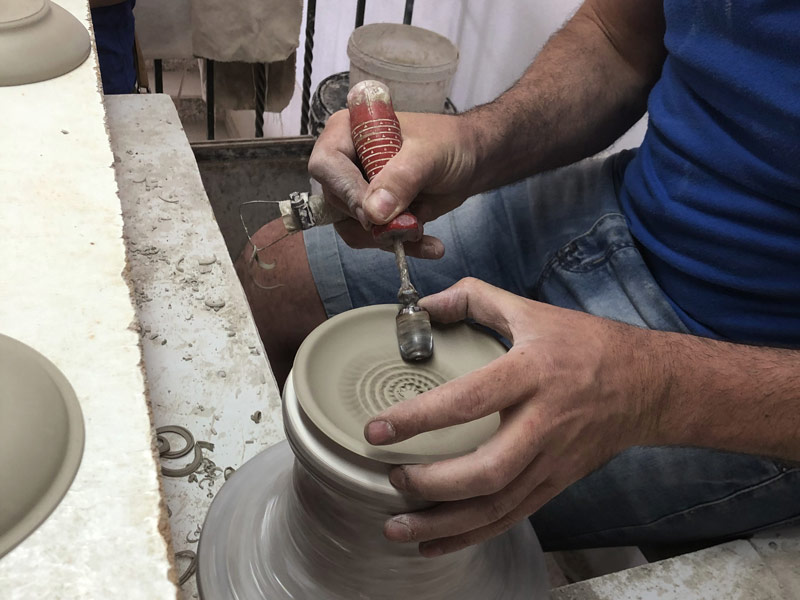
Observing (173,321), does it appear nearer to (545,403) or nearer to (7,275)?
(7,275)

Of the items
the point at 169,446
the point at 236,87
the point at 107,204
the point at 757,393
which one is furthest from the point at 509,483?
the point at 236,87

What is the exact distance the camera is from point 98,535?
57 centimetres

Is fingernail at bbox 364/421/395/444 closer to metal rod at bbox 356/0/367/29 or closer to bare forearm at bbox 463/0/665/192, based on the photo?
bare forearm at bbox 463/0/665/192

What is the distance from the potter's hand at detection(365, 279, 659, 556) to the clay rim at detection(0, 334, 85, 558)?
284 millimetres

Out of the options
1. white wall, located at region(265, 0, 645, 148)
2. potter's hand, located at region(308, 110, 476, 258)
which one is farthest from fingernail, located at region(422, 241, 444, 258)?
white wall, located at region(265, 0, 645, 148)

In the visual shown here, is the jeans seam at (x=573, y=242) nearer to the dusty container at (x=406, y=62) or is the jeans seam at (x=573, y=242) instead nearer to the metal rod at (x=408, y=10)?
the dusty container at (x=406, y=62)

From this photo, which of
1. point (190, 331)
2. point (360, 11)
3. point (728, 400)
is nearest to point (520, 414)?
point (728, 400)

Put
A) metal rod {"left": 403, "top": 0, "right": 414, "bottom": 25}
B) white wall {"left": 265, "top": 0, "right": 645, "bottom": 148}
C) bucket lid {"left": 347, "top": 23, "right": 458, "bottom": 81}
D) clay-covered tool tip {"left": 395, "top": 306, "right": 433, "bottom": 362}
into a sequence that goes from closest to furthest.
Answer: clay-covered tool tip {"left": 395, "top": 306, "right": 433, "bottom": 362} → white wall {"left": 265, "top": 0, "right": 645, "bottom": 148} → bucket lid {"left": 347, "top": 23, "right": 458, "bottom": 81} → metal rod {"left": 403, "top": 0, "right": 414, "bottom": 25}

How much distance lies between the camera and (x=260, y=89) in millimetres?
2475

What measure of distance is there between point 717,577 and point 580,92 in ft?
2.60

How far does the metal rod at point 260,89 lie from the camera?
2.42m

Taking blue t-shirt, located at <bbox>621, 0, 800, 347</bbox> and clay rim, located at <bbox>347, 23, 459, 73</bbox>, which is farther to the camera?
clay rim, located at <bbox>347, 23, 459, 73</bbox>

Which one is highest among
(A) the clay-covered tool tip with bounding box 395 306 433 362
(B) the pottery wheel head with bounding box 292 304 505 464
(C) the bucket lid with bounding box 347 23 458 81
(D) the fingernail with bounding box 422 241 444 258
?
(A) the clay-covered tool tip with bounding box 395 306 433 362

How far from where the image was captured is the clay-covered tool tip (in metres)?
0.69
